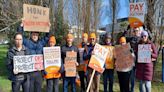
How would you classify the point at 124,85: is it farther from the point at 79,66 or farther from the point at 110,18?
the point at 110,18

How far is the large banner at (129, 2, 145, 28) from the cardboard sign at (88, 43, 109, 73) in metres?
1.57

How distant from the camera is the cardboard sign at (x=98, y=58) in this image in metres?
7.98

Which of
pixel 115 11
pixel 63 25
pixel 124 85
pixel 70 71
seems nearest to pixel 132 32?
pixel 124 85

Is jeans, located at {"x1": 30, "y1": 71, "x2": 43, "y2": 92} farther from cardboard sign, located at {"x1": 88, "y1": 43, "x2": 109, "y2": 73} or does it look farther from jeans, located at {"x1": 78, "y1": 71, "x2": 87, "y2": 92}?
jeans, located at {"x1": 78, "y1": 71, "x2": 87, "y2": 92}

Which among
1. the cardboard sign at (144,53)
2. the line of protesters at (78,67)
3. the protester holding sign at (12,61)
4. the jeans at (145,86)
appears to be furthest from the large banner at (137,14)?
the protester holding sign at (12,61)

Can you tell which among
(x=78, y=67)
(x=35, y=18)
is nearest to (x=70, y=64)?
(x=78, y=67)

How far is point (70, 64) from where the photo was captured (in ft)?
27.1

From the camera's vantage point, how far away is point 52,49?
788cm

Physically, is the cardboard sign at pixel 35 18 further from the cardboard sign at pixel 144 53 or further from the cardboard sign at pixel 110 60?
the cardboard sign at pixel 144 53

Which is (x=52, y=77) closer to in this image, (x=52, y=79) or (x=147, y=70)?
(x=52, y=79)

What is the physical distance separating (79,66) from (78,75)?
19.1 inches

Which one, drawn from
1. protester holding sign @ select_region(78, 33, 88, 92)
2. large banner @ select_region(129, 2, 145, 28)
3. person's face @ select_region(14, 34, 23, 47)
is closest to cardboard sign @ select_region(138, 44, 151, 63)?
large banner @ select_region(129, 2, 145, 28)

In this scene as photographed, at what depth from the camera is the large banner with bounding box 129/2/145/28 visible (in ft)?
29.5

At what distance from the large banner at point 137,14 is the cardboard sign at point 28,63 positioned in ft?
10.2
